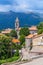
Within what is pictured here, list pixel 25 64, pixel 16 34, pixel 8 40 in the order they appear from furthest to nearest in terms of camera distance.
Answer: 1. pixel 16 34
2. pixel 8 40
3. pixel 25 64

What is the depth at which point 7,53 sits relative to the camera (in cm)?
2859

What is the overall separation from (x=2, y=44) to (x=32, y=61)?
72.9 feet

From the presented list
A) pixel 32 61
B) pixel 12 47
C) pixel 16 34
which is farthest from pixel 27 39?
pixel 32 61

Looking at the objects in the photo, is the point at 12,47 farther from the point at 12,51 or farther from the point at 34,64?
the point at 34,64

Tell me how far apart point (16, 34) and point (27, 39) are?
13.9 m

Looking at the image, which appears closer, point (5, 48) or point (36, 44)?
point (36, 44)

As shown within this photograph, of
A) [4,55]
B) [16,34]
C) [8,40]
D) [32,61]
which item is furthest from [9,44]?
[32,61]

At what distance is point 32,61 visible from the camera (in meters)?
7.27

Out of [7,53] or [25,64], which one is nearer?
[25,64]

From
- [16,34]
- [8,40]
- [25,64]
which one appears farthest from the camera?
[16,34]

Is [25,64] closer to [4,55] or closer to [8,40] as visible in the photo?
[4,55]

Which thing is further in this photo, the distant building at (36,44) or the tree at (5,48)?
the tree at (5,48)

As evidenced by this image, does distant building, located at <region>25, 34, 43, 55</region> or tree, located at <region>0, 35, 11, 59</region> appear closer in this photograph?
distant building, located at <region>25, 34, 43, 55</region>

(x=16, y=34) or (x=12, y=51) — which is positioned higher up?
(x=16, y=34)
